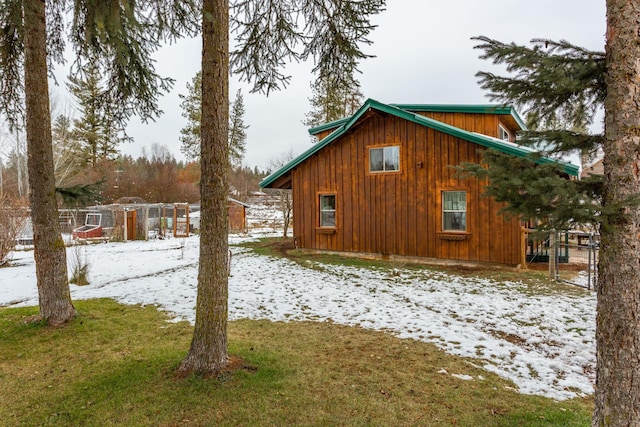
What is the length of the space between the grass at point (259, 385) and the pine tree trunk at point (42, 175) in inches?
23.6

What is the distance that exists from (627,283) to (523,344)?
302cm

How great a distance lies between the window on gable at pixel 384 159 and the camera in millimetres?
11555

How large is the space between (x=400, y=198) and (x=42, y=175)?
9317 mm

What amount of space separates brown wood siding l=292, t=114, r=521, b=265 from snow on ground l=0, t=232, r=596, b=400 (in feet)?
5.71

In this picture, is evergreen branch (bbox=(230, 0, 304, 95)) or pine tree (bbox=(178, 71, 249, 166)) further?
pine tree (bbox=(178, 71, 249, 166))

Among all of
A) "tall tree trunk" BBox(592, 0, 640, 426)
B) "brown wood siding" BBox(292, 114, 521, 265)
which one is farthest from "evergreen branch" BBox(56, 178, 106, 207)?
"brown wood siding" BBox(292, 114, 521, 265)

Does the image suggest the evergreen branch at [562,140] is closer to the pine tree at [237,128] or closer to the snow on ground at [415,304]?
the snow on ground at [415,304]

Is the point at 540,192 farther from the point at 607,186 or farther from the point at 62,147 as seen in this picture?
the point at 62,147

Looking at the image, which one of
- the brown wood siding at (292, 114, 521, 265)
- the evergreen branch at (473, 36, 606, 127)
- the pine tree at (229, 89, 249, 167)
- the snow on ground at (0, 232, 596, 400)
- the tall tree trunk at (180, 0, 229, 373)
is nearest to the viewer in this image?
the evergreen branch at (473, 36, 606, 127)

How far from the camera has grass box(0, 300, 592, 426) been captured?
279 cm

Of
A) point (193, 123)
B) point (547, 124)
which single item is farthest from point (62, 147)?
point (547, 124)

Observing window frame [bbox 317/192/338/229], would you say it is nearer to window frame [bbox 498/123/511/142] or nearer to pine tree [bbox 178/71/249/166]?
window frame [bbox 498/123/511/142]

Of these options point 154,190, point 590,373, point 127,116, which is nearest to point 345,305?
point 590,373

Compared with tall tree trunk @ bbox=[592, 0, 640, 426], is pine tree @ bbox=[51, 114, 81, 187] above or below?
above
